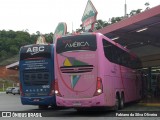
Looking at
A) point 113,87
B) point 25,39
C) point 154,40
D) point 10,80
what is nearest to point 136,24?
point 113,87

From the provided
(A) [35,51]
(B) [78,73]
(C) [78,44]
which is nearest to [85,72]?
(B) [78,73]

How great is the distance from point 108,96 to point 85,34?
2813 millimetres

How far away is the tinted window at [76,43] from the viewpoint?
1677 centimetres

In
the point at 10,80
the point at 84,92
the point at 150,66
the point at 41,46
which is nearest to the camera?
the point at 84,92

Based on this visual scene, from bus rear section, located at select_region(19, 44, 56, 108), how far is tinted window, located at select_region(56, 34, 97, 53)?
2.69m

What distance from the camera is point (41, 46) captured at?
20.3 m

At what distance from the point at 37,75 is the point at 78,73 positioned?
402cm

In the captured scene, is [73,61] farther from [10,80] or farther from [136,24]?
[10,80]

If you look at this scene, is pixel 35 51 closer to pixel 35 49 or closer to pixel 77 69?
pixel 35 49

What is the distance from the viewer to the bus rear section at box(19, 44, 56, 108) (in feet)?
65.4

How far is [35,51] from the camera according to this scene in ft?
66.6

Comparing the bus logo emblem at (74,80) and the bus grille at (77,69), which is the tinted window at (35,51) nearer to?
the bus grille at (77,69)

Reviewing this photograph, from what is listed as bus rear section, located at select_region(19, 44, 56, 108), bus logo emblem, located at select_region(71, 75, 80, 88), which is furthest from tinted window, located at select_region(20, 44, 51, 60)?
bus logo emblem, located at select_region(71, 75, 80, 88)

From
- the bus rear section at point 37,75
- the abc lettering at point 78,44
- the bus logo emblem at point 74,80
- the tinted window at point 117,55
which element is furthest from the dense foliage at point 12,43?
the bus logo emblem at point 74,80
